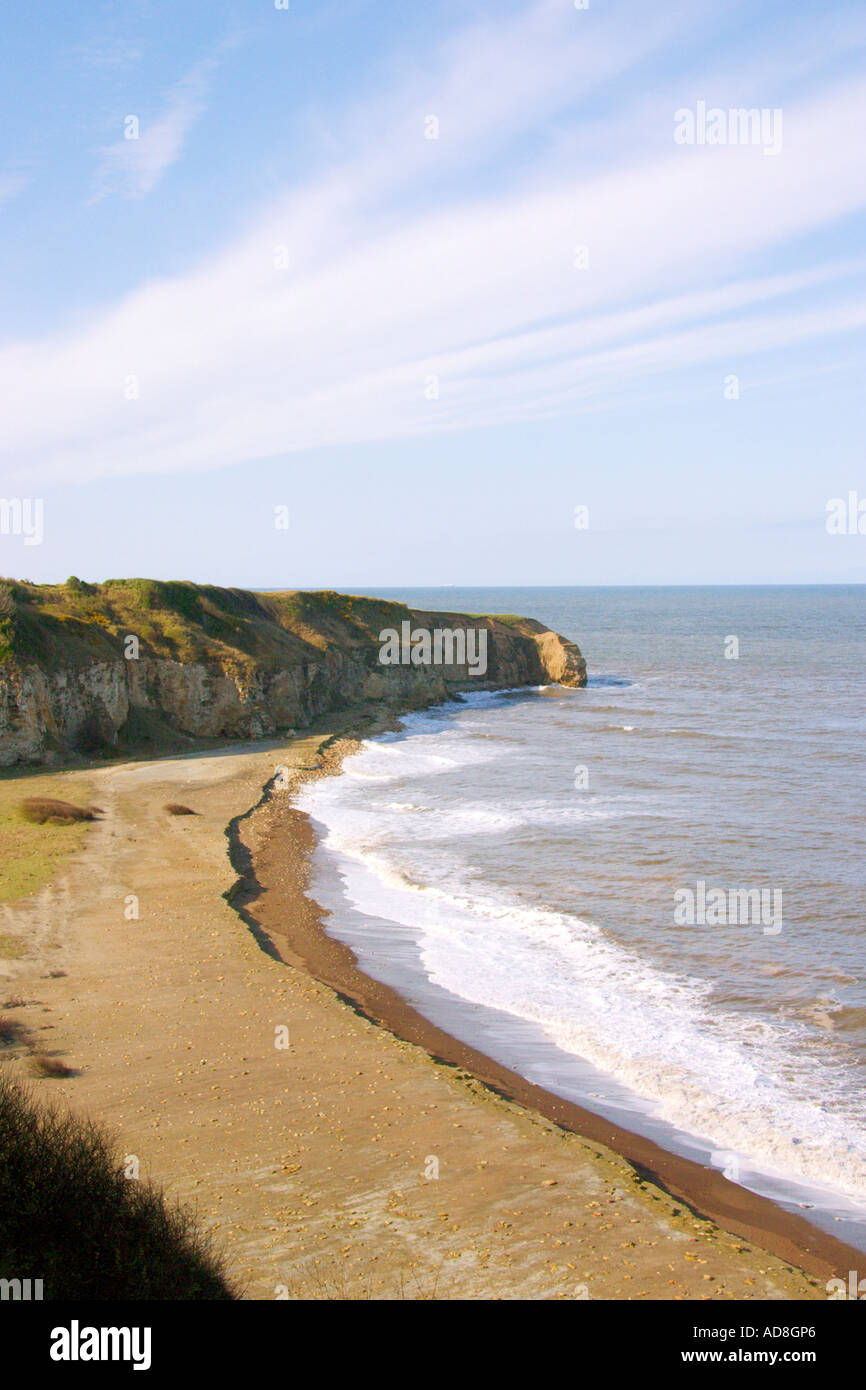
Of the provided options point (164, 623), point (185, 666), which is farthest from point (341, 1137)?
point (164, 623)

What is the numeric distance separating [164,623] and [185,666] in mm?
3868

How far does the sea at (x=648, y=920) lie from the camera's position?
12.9 m

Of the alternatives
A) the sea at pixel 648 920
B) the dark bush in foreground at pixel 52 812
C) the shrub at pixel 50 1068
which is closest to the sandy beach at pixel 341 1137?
the shrub at pixel 50 1068

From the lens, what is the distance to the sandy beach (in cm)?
853

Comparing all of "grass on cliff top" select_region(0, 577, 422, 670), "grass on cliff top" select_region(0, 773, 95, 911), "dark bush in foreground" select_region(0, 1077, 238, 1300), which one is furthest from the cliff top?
"dark bush in foreground" select_region(0, 1077, 238, 1300)

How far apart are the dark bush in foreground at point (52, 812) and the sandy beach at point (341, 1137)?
819 centimetres

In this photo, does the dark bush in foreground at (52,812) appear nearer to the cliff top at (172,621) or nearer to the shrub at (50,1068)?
the cliff top at (172,621)

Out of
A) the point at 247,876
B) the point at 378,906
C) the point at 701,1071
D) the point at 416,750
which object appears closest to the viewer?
the point at 701,1071

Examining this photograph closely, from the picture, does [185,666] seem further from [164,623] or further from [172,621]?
[172,621]

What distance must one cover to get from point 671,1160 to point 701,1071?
265 cm

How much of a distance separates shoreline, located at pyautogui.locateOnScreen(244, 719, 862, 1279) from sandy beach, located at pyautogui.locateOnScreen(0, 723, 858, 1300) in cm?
5
